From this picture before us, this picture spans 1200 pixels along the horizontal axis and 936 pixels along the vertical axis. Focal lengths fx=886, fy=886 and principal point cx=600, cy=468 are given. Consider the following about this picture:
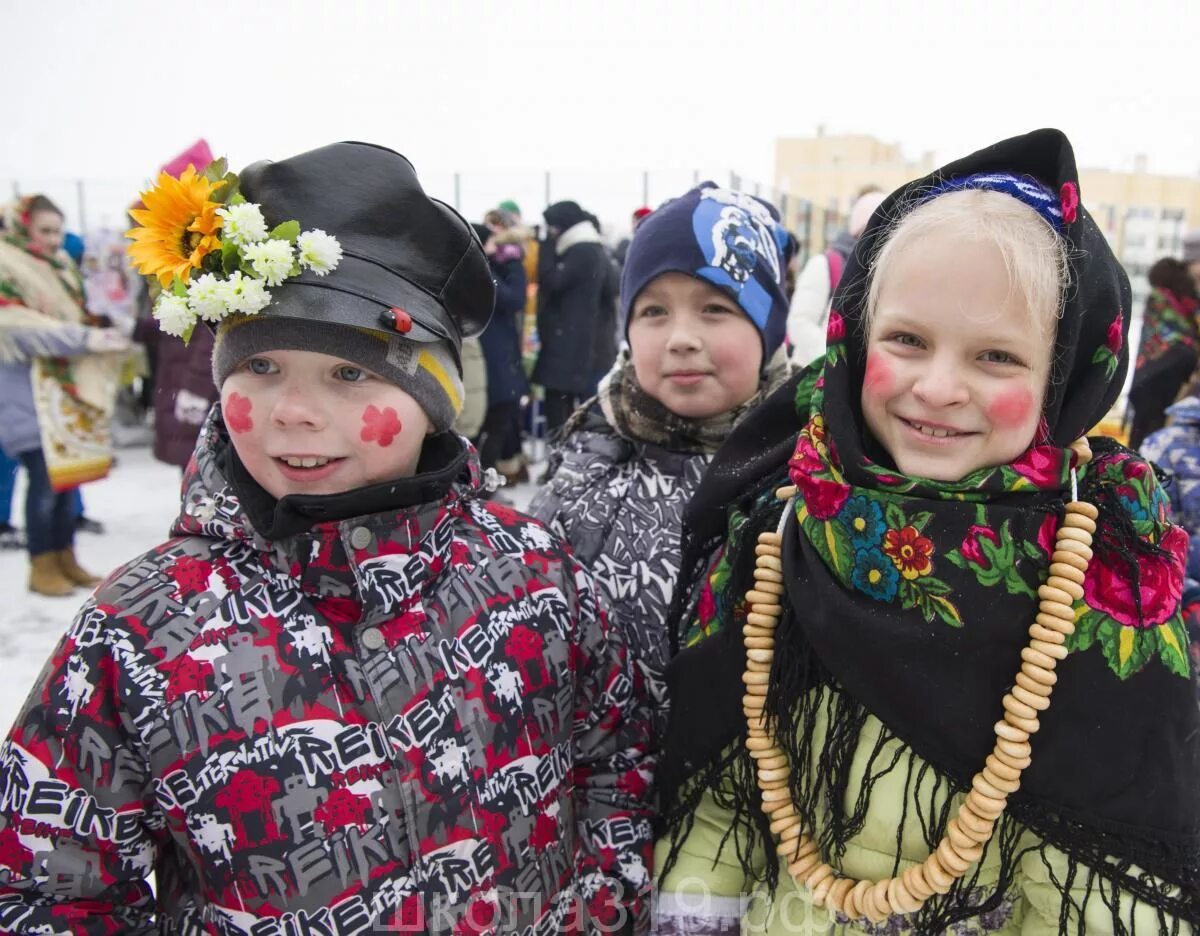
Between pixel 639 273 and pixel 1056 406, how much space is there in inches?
33.7

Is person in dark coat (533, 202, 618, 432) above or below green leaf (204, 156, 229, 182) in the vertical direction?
below

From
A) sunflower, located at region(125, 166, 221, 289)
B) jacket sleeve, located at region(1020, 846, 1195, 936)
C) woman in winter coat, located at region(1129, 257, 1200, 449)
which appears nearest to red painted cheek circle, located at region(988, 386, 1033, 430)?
jacket sleeve, located at region(1020, 846, 1195, 936)

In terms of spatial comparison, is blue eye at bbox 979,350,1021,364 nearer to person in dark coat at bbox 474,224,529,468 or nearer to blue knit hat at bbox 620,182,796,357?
blue knit hat at bbox 620,182,796,357

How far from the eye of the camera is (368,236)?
119 cm

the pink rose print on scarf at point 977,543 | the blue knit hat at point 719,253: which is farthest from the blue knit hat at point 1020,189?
the blue knit hat at point 719,253

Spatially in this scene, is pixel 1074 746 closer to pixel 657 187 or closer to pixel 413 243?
pixel 413 243

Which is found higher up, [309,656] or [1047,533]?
[1047,533]

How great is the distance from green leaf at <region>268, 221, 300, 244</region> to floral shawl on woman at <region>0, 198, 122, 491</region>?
A: 360 cm

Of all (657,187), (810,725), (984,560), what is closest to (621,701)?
(810,725)

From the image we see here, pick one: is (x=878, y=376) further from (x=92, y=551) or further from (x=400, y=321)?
(x=92, y=551)

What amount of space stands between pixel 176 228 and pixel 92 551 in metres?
4.62

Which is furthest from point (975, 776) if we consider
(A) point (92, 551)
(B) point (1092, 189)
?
(B) point (1092, 189)

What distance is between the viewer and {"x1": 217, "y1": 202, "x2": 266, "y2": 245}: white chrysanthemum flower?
3.64 feet

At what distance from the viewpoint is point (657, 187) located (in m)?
10.8
